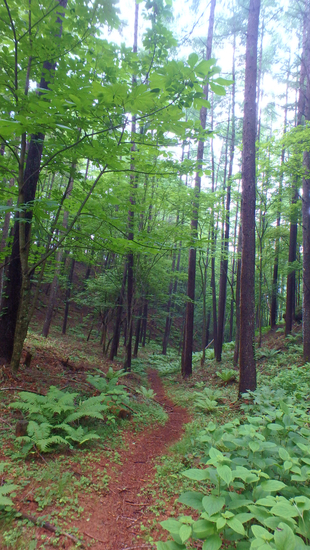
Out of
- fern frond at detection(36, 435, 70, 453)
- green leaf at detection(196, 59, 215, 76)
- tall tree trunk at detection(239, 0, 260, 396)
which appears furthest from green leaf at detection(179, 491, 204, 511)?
tall tree trunk at detection(239, 0, 260, 396)

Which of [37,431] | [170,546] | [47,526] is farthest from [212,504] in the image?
Result: [37,431]

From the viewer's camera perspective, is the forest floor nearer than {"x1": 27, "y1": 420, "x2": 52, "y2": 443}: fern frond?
Yes

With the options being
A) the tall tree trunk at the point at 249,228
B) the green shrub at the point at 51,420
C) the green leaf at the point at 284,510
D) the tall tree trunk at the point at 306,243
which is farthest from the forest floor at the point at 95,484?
the tall tree trunk at the point at 306,243

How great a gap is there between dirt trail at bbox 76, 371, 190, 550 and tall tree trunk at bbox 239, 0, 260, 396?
7.06 ft

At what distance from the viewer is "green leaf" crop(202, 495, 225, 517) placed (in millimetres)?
1816

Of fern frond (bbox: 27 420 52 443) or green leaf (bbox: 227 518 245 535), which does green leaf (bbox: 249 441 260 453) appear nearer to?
green leaf (bbox: 227 518 245 535)

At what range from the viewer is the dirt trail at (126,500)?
245 centimetres

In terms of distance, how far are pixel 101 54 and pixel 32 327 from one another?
15.7 m

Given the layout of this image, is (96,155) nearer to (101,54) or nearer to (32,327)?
(101,54)

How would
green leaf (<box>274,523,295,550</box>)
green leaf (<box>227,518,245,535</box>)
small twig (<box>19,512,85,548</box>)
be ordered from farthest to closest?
small twig (<box>19,512,85,548</box>) → green leaf (<box>227,518,245,535</box>) → green leaf (<box>274,523,295,550</box>)

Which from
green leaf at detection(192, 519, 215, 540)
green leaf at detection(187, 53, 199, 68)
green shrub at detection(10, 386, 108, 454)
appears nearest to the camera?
green leaf at detection(192, 519, 215, 540)

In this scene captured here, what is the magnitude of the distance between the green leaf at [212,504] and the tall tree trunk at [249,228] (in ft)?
13.6

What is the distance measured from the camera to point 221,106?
15945 millimetres

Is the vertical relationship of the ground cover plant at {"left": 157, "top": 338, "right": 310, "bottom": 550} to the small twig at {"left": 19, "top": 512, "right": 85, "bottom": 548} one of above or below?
above
